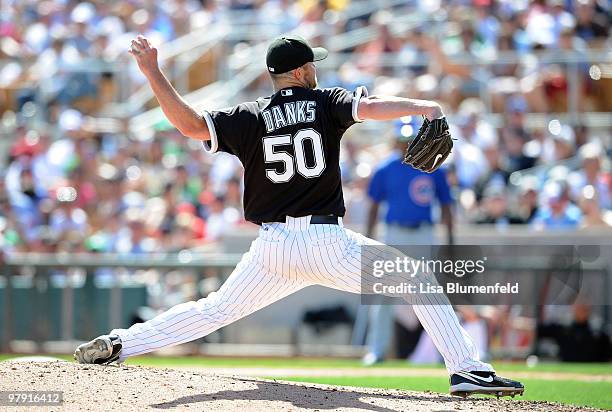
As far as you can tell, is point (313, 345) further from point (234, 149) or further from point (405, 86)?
point (234, 149)

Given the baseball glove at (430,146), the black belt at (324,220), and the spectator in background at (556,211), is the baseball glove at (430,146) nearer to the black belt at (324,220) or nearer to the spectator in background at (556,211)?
the black belt at (324,220)

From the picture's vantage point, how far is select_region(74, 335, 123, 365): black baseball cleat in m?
6.12

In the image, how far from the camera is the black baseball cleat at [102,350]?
6.12 metres

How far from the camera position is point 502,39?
49.0 ft

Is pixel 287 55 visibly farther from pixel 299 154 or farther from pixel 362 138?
pixel 362 138

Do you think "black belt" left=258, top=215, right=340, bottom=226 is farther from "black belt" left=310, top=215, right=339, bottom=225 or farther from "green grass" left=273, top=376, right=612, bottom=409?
"green grass" left=273, top=376, right=612, bottom=409

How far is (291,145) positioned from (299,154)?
0.21 feet

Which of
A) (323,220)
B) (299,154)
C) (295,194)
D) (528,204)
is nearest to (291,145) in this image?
(299,154)

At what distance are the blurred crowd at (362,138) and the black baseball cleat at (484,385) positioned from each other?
6471 millimetres

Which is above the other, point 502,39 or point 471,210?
point 502,39

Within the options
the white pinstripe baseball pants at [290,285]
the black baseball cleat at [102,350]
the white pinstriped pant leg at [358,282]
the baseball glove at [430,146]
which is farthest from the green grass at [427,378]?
the black baseball cleat at [102,350]

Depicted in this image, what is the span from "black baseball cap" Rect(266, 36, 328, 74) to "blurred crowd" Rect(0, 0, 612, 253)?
22.1 feet

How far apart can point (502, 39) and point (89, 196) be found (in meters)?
5.97

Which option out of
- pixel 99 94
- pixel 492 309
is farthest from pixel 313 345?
pixel 99 94
